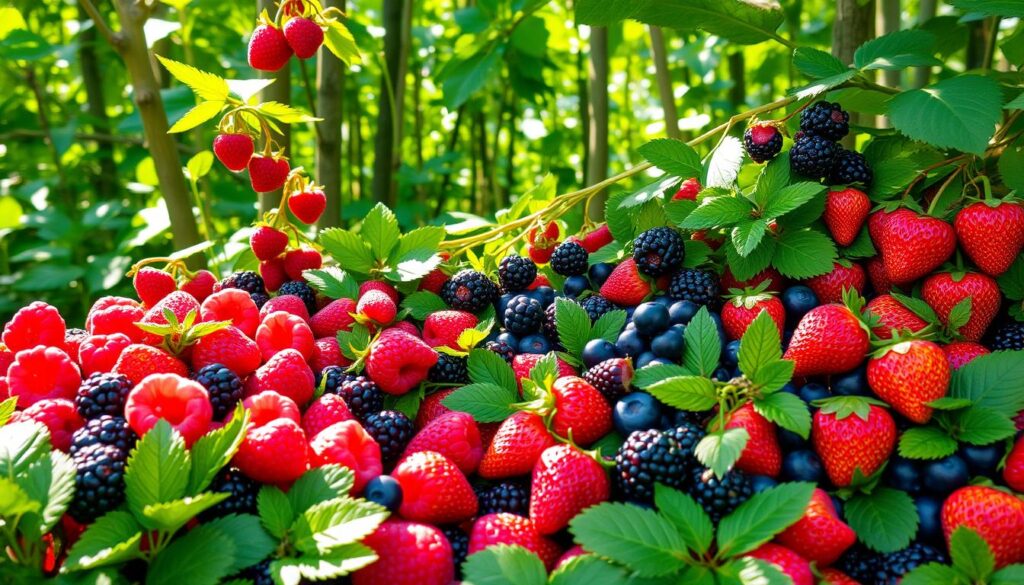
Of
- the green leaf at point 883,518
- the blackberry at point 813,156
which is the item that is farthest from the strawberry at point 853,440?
the blackberry at point 813,156

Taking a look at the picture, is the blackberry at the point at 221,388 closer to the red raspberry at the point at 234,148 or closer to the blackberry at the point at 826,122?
the red raspberry at the point at 234,148

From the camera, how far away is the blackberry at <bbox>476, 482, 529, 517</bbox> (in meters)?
0.84

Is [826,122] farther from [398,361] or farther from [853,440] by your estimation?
[398,361]

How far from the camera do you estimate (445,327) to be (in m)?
1.09

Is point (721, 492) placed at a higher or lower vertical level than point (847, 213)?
lower

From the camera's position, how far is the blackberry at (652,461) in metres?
0.78

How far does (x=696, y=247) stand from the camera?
108cm

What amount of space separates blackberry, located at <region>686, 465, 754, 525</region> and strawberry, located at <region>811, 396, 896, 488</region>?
3.8 inches

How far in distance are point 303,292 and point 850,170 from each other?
30.6 inches

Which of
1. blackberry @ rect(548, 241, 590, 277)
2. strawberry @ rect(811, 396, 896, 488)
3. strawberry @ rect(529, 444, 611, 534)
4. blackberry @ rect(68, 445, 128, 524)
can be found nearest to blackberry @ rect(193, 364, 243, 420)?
blackberry @ rect(68, 445, 128, 524)

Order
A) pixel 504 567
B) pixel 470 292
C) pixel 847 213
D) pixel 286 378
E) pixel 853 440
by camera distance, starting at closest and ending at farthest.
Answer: pixel 504 567, pixel 853 440, pixel 286 378, pixel 847 213, pixel 470 292

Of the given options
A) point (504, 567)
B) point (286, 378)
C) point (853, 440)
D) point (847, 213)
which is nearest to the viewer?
point (504, 567)

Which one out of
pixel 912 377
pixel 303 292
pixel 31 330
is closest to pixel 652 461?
pixel 912 377

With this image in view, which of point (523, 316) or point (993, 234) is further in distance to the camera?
point (523, 316)
